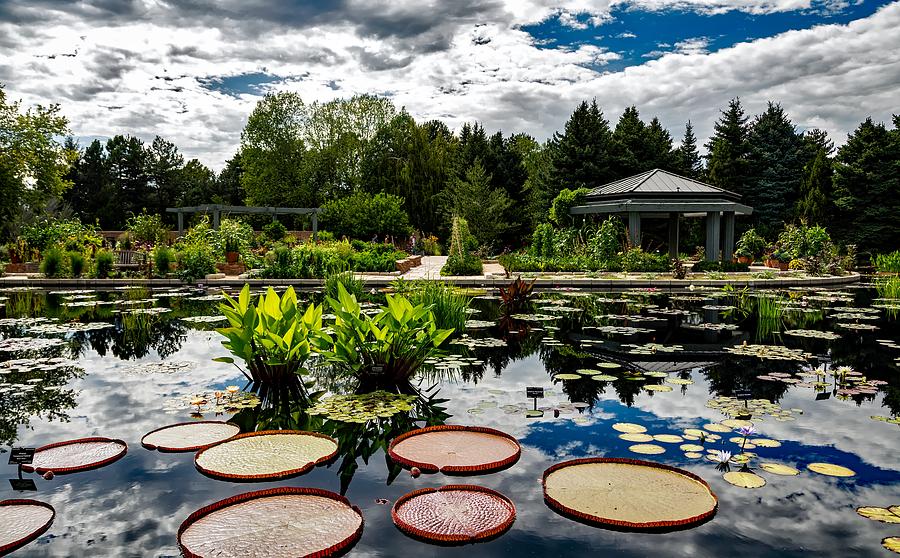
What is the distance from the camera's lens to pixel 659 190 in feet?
61.2

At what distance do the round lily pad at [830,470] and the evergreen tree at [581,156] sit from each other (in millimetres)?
27325

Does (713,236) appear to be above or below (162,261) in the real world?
above

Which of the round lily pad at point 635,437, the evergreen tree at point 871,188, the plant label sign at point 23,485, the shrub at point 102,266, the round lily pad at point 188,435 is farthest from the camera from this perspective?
the evergreen tree at point 871,188

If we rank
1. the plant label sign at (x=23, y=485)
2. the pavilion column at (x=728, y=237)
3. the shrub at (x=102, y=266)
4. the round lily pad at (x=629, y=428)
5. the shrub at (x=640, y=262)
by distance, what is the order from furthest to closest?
the pavilion column at (x=728, y=237)
the shrub at (x=640, y=262)
the shrub at (x=102, y=266)
the round lily pad at (x=629, y=428)
the plant label sign at (x=23, y=485)

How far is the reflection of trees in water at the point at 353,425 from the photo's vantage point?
10.9 ft

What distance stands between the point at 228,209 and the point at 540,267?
1289cm

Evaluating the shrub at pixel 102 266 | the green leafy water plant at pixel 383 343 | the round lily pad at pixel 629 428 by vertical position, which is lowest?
the round lily pad at pixel 629 428

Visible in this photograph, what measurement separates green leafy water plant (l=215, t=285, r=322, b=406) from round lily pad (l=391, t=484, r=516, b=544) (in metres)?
1.93

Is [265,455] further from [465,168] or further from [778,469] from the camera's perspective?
[465,168]

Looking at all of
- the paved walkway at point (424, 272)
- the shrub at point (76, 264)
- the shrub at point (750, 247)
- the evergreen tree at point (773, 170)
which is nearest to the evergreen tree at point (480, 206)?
the paved walkway at point (424, 272)

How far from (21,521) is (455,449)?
1.97m

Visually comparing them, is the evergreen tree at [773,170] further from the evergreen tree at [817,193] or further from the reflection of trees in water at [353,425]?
the reflection of trees in water at [353,425]

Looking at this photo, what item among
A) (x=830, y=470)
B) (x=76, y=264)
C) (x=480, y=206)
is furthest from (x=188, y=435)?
(x=480, y=206)

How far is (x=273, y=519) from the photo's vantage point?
2443mm
